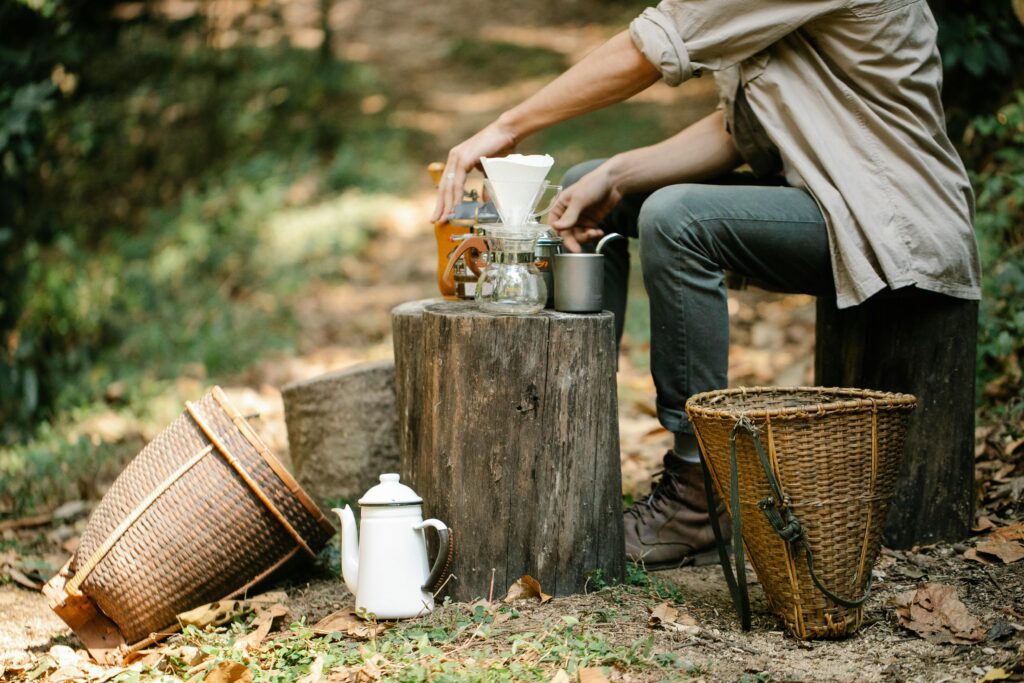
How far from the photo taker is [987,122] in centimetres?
434

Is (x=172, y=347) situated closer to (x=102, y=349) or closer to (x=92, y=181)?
(x=102, y=349)

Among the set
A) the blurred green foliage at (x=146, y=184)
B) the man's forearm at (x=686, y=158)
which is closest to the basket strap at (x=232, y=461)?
the man's forearm at (x=686, y=158)

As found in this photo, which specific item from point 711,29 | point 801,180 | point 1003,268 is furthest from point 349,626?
point 1003,268

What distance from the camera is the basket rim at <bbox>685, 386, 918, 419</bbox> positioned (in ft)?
7.23

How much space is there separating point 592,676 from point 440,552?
0.57 m

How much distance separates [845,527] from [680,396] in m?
0.62

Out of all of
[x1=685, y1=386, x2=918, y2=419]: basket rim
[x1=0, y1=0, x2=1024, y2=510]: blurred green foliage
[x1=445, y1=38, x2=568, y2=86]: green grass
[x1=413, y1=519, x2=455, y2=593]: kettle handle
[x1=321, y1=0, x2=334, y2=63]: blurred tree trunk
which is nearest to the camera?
[x1=685, y1=386, x2=918, y2=419]: basket rim

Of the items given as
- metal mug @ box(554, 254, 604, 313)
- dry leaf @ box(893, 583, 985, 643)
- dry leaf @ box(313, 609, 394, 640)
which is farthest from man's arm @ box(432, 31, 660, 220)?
dry leaf @ box(893, 583, 985, 643)

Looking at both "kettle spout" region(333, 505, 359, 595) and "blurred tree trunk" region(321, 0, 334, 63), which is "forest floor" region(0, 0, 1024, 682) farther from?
"blurred tree trunk" region(321, 0, 334, 63)

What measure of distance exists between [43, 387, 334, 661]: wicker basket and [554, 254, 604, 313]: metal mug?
942 mm

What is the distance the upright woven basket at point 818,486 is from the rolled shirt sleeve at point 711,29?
38.8 inches

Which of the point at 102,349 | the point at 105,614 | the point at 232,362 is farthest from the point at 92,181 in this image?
the point at 105,614

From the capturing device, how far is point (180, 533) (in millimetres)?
2762

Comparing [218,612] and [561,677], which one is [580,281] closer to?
[561,677]
